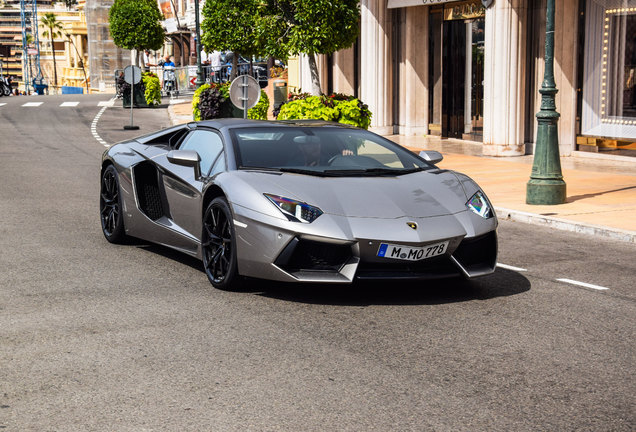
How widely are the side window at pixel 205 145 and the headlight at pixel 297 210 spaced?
1.24 metres

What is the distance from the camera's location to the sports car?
6.74 metres

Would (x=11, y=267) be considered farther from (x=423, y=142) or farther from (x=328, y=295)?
(x=423, y=142)

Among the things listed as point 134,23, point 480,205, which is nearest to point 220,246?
point 480,205

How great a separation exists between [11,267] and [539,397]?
517cm

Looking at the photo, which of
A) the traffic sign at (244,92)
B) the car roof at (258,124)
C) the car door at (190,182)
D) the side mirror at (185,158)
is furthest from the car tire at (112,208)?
the traffic sign at (244,92)

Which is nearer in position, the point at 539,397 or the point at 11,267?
the point at 539,397

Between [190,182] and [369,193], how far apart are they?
1663 mm

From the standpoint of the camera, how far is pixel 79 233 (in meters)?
10.3

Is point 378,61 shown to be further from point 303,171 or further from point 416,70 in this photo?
point 303,171

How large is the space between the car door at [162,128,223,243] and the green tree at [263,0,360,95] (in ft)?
Answer: 40.3

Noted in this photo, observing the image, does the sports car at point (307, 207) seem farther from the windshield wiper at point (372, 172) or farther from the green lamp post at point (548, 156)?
the green lamp post at point (548, 156)

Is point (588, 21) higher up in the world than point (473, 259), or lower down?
higher up

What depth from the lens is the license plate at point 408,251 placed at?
6.69 metres

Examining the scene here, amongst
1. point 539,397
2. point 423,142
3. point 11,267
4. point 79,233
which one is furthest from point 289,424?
point 423,142
